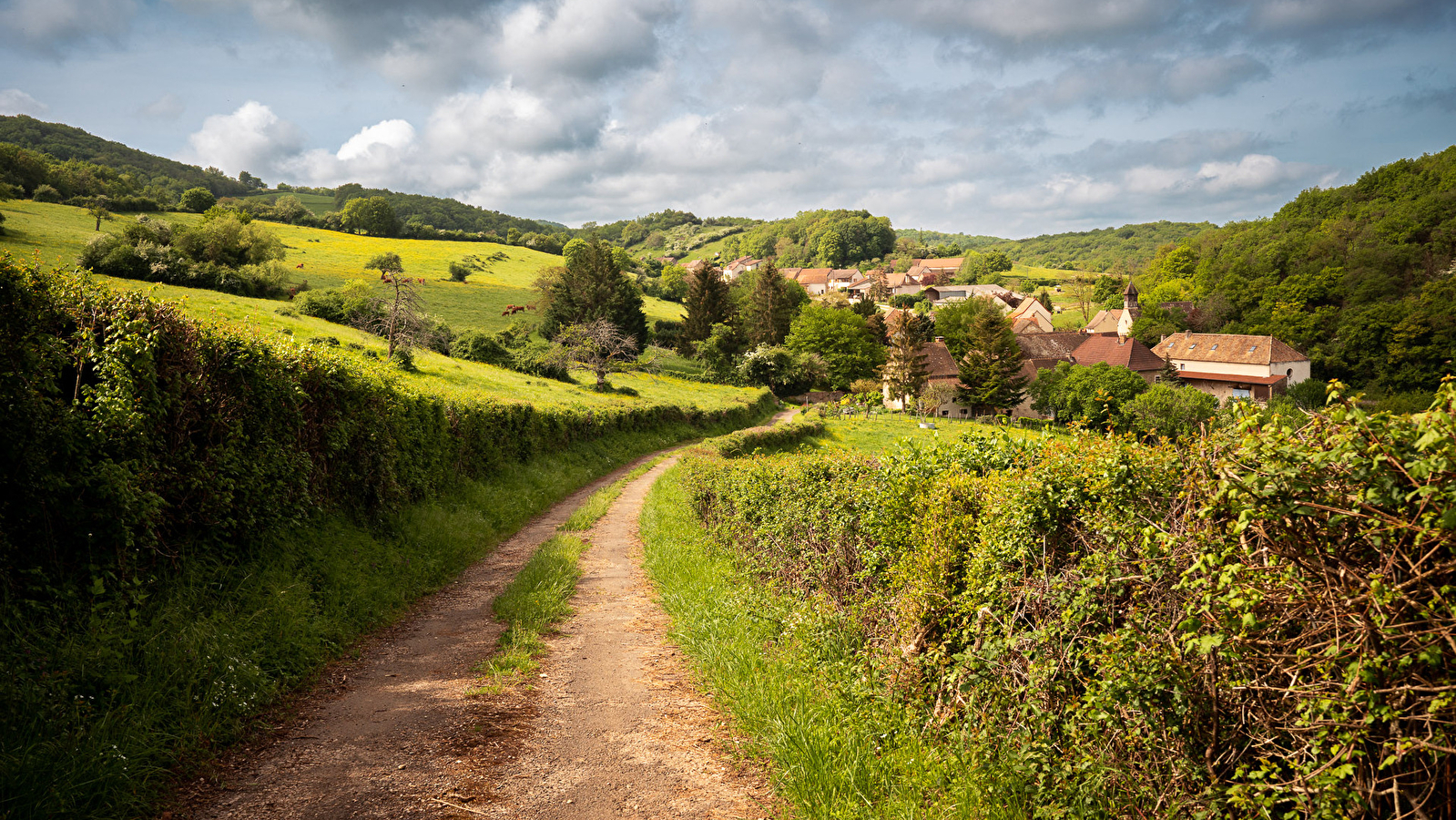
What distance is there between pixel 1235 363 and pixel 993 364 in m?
25.6

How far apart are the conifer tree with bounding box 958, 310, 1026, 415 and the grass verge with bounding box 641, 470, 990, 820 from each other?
217 feet

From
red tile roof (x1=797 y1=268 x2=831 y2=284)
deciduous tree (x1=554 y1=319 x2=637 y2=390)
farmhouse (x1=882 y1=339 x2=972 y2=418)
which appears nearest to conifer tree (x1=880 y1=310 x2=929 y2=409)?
farmhouse (x1=882 y1=339 x2=972 y2=418)

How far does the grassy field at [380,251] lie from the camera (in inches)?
1507

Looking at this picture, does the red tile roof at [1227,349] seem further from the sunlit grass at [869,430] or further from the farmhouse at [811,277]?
the farmhouse at [811,277]

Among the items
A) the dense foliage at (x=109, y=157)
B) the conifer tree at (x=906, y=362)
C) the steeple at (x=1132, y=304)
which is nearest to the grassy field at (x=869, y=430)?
the conifer tree at (x=906, y=362)

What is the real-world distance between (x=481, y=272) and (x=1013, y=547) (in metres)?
82.0

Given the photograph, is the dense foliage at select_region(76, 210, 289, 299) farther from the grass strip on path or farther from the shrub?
the grass strip on path

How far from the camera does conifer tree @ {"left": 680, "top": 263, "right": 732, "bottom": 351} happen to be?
249 feet

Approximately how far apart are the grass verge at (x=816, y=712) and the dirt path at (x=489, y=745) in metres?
0.33

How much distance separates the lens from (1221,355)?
230ft

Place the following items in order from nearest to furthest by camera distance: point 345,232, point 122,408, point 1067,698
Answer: point 1067,698 < point 122,408 < point 345,232

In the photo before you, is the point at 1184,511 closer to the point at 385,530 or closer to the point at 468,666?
the point at 468,666

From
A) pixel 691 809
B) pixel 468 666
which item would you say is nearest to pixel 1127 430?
pixel 691 809

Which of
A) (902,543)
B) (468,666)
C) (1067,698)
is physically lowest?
(468,666)
